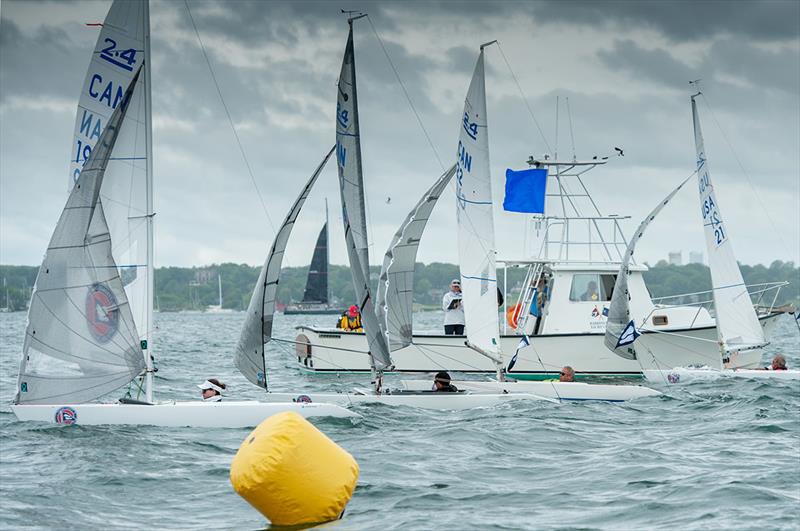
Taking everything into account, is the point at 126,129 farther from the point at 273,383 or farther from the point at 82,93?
the point at 273,383

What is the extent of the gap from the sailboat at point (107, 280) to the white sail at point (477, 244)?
508 cm

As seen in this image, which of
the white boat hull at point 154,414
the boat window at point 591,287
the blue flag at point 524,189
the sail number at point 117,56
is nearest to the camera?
the white boat hull at point 154,414

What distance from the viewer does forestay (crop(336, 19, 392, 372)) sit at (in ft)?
56.0

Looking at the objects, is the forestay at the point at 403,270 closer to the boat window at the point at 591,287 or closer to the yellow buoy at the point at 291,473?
the boat window at the point at 591,287

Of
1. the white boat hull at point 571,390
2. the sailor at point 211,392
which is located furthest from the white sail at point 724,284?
the sailor at point 211,392

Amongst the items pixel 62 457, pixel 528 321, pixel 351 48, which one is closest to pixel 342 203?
pixel 351 48

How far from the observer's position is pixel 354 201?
57.1ft

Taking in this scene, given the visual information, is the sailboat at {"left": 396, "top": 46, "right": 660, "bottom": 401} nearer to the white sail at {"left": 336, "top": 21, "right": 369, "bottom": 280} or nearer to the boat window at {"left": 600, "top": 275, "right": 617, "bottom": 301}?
the white sail at {"left": 336, "top": 21, "right": 369, "bottom": 280}

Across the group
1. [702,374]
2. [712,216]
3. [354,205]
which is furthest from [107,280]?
[712,216]

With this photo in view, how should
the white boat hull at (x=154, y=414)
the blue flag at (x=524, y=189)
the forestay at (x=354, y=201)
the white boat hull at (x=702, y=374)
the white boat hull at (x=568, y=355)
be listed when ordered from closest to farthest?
1. the white boat hull at (x=154, y=414)
2. the forestay at (x=354, y=201)
3. the white boat hull at (x=702, y=374)
4. the blue flag at (x=524, y=189)
5. the white boat hull at (x=568, y=355)

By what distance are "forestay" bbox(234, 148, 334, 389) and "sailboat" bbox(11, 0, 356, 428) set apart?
61.5 inches

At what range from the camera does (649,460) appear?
12.4 metres

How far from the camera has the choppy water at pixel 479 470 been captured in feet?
31.9

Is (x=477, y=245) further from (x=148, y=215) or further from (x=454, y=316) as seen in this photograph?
(x=148, y=215)
